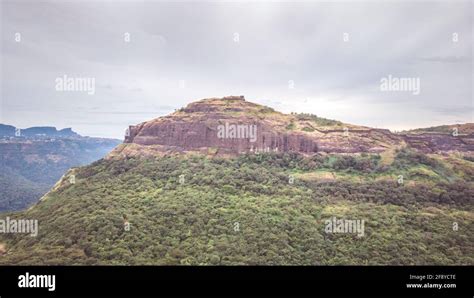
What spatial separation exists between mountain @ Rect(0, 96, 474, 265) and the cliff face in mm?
161

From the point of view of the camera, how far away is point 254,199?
34312 millimetres

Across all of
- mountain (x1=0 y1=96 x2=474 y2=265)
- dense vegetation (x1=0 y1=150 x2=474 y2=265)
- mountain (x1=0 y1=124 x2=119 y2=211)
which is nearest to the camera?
dense vegetation (x1=0 y1=150 x2=474 y2=265)

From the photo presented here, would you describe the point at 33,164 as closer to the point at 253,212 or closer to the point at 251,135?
the point at 251,135

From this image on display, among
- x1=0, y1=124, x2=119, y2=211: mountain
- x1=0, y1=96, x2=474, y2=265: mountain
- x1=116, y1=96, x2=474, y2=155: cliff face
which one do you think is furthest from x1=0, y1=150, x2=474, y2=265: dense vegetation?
x1=0, y1=124, x2=119, y2=211: mountain

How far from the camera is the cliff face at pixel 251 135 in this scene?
1769 inches

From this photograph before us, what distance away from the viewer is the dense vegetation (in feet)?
81.7

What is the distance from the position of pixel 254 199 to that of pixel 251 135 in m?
15.1

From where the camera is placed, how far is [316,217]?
30859mm

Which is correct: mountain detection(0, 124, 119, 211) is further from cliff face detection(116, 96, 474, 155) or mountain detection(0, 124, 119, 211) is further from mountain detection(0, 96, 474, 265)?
mountain detection(0, 96, 474, 265)

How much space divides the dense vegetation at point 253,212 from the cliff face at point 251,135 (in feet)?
7.97

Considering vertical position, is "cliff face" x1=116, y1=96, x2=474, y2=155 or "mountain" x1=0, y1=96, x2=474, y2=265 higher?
"cliff face" x1=116, y1=96, x2=474, y2=155

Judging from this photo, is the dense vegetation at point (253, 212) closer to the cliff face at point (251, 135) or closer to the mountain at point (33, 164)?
the cliff face at point (251, 135)

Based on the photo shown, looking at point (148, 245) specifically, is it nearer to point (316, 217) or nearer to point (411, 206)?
point (316, 217)

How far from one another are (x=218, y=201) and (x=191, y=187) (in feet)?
15.9
